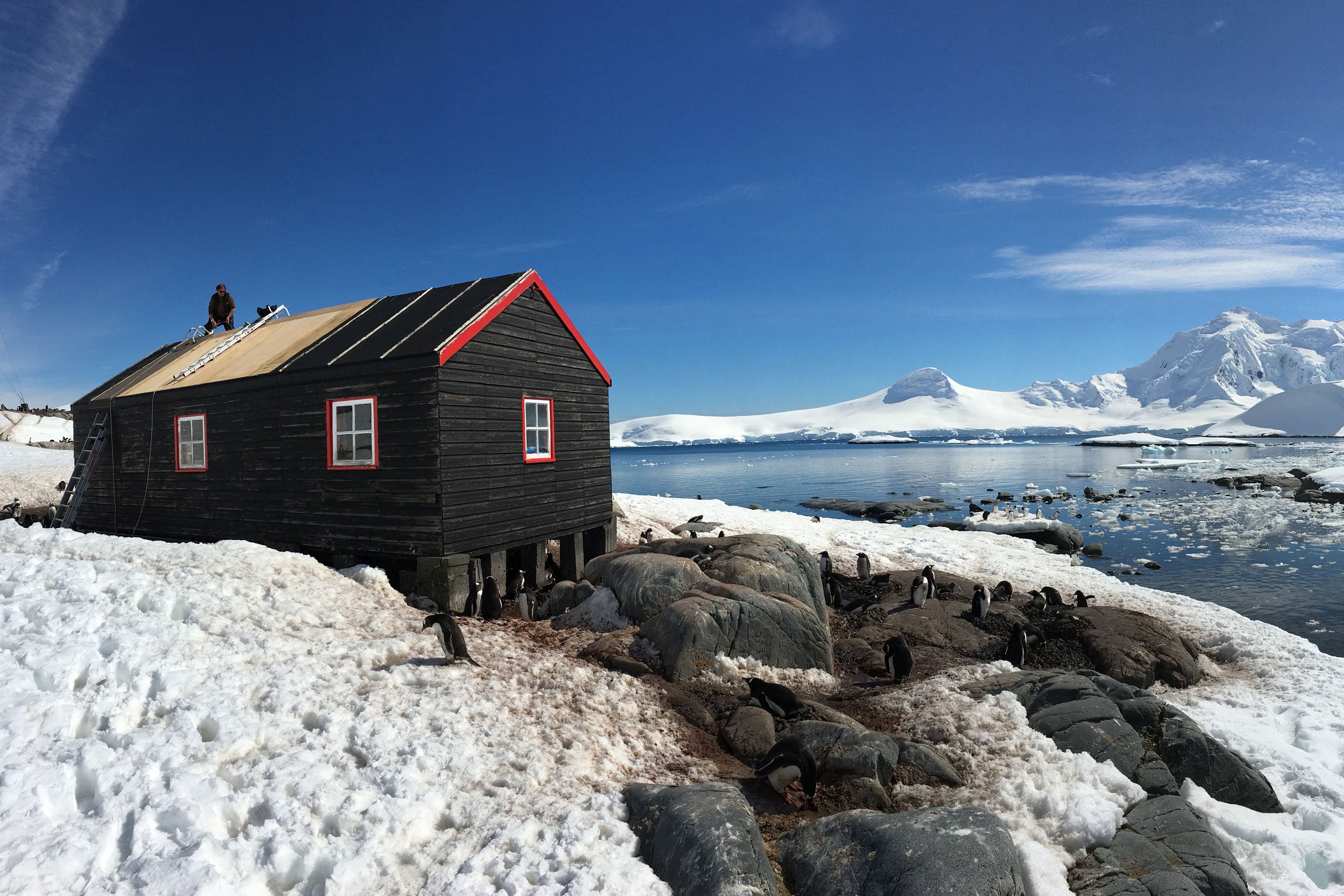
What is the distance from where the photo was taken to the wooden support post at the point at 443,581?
41.8 ft

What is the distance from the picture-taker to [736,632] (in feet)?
35.5

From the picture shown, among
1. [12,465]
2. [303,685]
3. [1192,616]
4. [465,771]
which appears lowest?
[1192,616]

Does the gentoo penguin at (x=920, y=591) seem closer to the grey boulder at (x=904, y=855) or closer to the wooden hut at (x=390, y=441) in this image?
the wooden hut at (x=390, y=441)

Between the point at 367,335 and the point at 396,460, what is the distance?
3291 mm

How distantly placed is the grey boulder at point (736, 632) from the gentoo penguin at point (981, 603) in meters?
5.23

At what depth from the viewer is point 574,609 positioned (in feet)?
42.1

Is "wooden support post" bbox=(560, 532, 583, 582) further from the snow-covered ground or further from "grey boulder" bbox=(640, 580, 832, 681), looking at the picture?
the snow-covered ground

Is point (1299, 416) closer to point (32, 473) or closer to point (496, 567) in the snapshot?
point (496, 567)

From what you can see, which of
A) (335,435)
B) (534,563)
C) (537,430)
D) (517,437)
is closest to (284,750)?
(335,435)

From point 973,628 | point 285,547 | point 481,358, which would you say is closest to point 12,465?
point 285,547

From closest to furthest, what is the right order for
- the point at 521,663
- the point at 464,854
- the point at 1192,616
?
the point at 464,854 → the point at 521,663 → the point at 1192,616

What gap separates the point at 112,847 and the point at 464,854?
2596 millimetres

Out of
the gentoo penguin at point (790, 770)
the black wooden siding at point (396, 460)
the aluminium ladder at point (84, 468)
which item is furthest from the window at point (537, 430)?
the aluminium ladder at point (84, 468)

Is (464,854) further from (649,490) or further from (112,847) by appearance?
(649,490)
